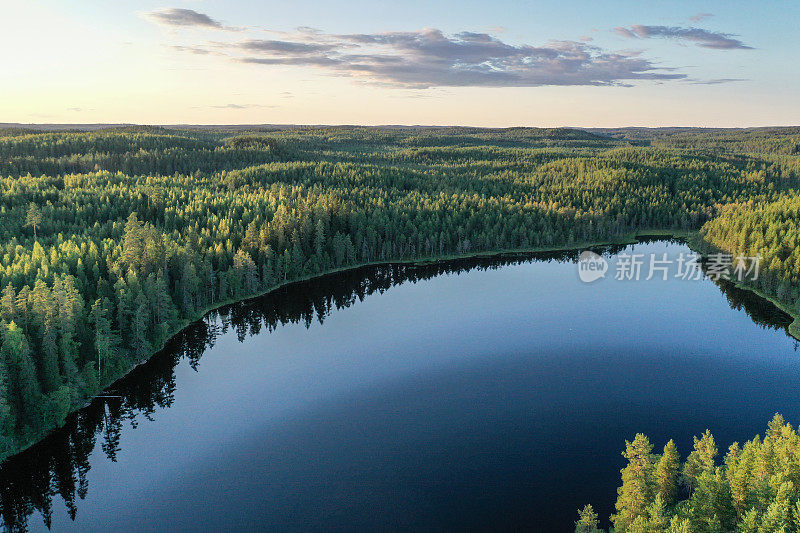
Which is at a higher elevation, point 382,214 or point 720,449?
point 382,214

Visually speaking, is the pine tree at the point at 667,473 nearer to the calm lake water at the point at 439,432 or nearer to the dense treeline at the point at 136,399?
the calm lake water at the point at 439,432

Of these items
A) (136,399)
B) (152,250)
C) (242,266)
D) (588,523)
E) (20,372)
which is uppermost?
(152,250)

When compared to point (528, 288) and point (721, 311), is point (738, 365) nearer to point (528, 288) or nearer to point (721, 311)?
point (721, 311)

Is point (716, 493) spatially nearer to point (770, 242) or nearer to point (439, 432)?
point (439, 432)

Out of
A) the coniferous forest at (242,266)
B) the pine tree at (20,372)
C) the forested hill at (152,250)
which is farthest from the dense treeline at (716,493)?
the forested hill at (152,250)

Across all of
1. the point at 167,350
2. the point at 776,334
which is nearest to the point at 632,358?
the point at 776,334

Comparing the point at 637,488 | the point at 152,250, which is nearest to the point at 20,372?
the point at 152,250

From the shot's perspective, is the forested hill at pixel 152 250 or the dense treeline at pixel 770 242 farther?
the dense treeline at pixel 770 242

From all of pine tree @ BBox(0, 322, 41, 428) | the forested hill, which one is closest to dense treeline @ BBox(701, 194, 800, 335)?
the forested hill
